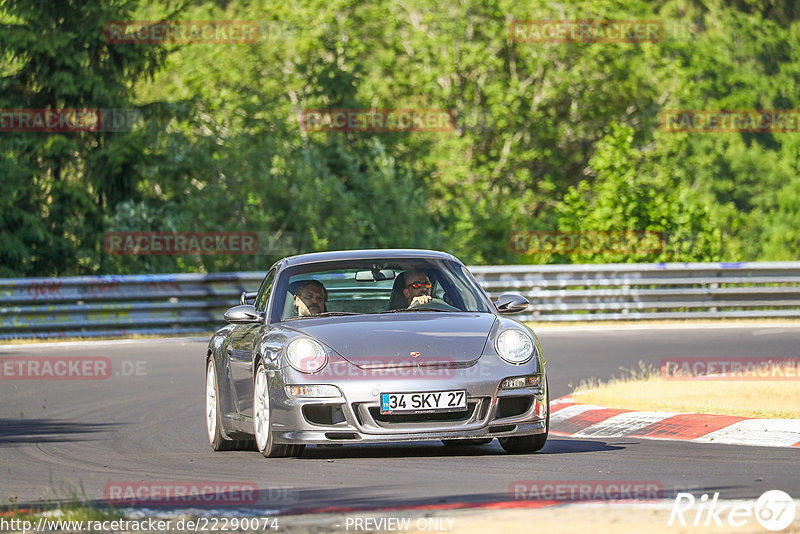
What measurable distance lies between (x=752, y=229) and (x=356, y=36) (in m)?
19.4

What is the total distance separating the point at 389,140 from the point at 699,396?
2537cm

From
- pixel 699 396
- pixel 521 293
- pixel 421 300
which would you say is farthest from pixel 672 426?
pixel 521 293

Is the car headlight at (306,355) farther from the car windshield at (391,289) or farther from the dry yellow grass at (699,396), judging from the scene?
the dry yellow grass at (699,396)

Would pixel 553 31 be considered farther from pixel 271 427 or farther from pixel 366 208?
pixel 271 427

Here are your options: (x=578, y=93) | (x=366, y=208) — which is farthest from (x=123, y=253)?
(x=578, y=93)

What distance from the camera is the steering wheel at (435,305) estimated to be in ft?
33.6

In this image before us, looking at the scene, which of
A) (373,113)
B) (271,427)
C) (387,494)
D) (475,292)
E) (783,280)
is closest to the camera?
(387,494)

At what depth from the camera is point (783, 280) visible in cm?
2586

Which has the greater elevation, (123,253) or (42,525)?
(42,525)

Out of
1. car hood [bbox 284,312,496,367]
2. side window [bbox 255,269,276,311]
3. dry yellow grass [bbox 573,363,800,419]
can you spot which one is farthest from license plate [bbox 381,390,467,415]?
dry yellow grass [bbox 573,363,800,419]

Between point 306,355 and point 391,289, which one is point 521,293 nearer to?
point 391,289

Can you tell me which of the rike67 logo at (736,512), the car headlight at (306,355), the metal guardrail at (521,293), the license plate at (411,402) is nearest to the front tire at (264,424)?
the car headlight at (306,355)

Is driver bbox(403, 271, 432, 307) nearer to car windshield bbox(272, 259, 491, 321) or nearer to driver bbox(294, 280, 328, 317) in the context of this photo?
car windshield bbox(272, 259, 491, 321)

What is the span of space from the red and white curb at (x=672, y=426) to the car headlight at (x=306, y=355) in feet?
9.36
